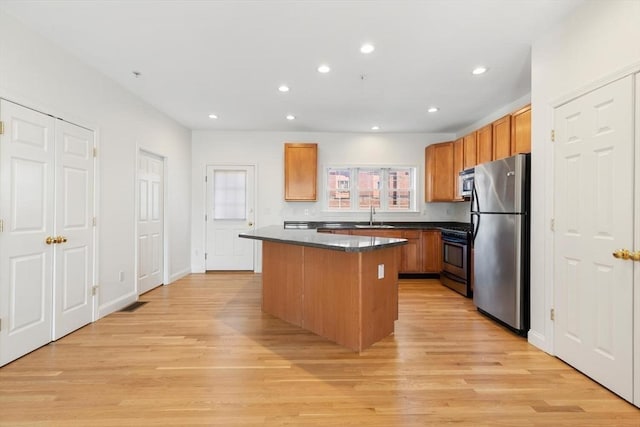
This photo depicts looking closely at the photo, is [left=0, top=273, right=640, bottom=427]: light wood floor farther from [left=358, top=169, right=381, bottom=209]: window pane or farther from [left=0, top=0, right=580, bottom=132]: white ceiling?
[left=358, top=169, right=381, bottom=209]: window pane

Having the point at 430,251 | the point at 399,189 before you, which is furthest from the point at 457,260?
the point at 399,189

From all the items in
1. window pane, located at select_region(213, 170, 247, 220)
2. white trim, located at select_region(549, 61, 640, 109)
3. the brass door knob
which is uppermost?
white trim, located at select_region(549, 61, 640, 109)

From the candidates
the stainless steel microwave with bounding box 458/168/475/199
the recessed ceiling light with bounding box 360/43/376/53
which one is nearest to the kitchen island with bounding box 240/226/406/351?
the recessed ceiling light with bounding box 360/43/376/53

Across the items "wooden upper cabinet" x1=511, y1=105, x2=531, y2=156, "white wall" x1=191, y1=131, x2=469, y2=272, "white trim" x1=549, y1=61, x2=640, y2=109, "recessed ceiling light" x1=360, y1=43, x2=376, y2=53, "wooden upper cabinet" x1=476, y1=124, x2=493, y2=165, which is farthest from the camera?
"white wall" x1=191, y1=131, x2=469, y2=272

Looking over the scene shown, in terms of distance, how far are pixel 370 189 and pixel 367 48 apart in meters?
3.31

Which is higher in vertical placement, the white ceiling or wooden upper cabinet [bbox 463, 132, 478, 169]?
the white ceiling

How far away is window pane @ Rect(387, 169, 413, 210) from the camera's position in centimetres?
584

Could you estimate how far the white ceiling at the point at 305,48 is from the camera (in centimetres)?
224

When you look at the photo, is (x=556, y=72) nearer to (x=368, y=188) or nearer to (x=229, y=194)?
(x=368, y=188)

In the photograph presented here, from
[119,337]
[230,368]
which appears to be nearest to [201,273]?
[119,337]

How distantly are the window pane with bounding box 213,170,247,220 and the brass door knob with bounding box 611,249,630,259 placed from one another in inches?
200

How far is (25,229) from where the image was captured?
243cm

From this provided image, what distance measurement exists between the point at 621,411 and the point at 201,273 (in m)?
5.58

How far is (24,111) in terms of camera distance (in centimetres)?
242
